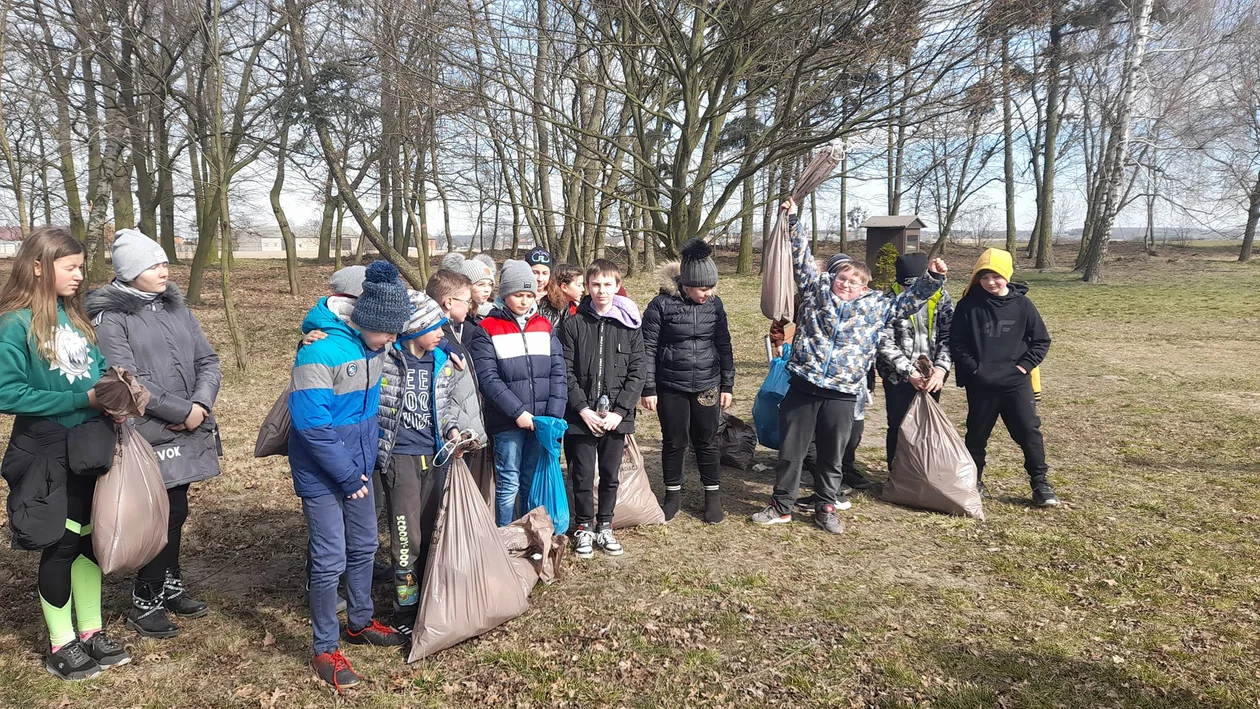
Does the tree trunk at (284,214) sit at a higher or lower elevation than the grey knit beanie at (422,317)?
higher

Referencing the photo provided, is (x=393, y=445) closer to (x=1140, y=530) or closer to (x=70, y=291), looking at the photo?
(x=70, y=291)

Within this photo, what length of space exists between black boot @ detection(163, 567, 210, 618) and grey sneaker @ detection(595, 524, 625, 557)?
2.00 m

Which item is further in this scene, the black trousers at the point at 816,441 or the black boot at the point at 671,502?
the black boot at the point at 671,502

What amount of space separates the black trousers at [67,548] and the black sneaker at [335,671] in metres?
1.00

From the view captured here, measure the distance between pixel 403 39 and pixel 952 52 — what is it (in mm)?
6353

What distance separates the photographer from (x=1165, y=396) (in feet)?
26.2

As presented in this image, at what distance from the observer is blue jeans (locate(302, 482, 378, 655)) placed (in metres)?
2.88

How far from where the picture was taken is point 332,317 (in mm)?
2828

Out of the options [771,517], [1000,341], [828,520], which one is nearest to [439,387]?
[771,517]

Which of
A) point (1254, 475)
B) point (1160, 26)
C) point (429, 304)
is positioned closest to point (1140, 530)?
point (1254, 475)

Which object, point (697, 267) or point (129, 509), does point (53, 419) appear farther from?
point (697, 267)

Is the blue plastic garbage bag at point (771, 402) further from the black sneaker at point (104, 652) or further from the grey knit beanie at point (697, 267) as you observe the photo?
the black sneaker at point (104, 652)

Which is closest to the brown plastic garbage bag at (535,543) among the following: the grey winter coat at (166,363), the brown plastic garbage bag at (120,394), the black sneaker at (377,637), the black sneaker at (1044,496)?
the black sneaker at (377,637)

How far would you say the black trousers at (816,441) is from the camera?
4562 mm
